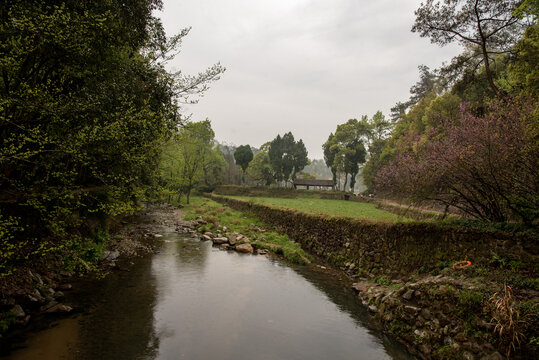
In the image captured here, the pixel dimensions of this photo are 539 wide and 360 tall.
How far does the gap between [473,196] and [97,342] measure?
43.9ft

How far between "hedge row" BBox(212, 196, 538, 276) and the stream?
7.20ft

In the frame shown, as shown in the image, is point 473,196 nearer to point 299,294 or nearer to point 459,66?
point 299,294

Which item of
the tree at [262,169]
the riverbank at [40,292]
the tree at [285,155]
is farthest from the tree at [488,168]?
the tree at [262,169]

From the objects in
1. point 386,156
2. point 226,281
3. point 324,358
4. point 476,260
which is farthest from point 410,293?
point 386,156

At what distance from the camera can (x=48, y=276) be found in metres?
8.92

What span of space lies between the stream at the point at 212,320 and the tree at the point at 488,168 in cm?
582

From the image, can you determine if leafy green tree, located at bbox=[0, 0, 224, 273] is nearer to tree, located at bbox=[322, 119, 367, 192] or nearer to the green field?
the green field

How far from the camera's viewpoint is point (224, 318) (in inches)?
312

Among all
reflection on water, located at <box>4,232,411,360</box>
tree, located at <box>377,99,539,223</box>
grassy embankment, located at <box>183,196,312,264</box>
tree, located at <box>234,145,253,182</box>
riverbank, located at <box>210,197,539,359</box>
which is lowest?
reflection on water, located at <box>4,232,411,360</box>

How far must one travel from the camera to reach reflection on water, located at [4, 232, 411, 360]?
638 centimetres

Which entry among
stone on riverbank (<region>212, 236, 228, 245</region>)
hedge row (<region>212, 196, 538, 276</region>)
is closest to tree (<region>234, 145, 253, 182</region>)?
hedge row (<region>212, 196, 538, 276</region>)

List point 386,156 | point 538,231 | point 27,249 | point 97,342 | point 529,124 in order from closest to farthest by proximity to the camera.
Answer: point 97,342 < point 538,231 < point 529,124 < point 27,249 < point 386,156

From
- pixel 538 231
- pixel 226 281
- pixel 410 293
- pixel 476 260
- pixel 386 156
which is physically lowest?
pixel 226 281

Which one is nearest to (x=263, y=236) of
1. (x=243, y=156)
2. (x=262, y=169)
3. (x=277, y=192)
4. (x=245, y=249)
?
(x=245, y=249)
